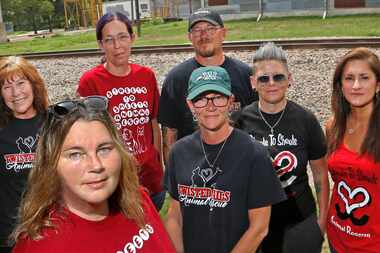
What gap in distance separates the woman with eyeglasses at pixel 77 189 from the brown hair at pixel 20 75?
163cm

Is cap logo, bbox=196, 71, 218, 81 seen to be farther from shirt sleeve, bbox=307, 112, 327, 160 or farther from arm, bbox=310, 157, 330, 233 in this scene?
arm, bbox=310, 157, 330, 233

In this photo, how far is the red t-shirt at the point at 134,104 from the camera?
4.30m

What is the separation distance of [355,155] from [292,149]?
0.45 metres

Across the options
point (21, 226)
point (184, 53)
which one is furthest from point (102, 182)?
point (184, 53)

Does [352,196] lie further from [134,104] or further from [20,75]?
[20,75]

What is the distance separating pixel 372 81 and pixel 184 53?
487 inches

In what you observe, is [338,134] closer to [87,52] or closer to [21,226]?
[21,226]

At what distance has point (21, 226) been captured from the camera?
206 cm

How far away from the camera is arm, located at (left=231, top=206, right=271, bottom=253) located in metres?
2.94

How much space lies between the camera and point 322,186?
12.3 ft

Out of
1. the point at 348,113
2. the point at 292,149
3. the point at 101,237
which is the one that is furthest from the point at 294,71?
the point at 101,237

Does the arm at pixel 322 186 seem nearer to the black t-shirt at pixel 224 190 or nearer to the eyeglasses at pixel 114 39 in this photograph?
the black t-shirt at pixel 224 190

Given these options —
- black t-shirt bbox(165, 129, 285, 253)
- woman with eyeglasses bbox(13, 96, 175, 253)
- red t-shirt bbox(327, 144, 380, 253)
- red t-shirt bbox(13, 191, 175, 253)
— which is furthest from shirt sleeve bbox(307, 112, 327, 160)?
woman with eyeglasses bbox(13, 96, 175, 253)

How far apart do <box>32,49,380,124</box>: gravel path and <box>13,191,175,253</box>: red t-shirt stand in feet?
21.9
